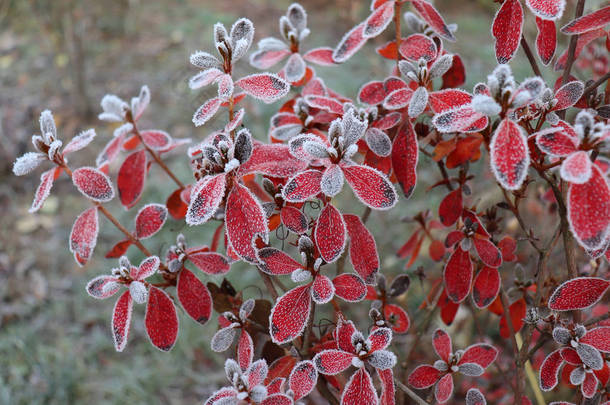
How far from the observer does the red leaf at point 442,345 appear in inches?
35.8

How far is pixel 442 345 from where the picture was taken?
915mm

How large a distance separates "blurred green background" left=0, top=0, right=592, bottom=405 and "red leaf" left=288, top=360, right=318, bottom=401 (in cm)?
37

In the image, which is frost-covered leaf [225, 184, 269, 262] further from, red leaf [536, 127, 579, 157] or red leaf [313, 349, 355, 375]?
red leaf [536, 127, 579, 157]

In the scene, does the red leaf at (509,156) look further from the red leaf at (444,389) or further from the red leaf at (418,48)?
the red leaf at (444,389)

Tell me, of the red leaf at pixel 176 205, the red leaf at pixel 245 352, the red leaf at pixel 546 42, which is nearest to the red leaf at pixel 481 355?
the red leaf at pixel 245 352

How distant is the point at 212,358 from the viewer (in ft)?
6.61

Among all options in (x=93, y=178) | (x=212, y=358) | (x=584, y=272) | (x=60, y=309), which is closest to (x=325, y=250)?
(x=93, y=178)

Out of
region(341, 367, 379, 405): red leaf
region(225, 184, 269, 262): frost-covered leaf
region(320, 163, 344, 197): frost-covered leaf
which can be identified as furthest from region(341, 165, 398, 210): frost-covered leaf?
region(341, 367, 379, 405): red leaf

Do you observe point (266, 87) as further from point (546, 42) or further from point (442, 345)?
point (442, 345)

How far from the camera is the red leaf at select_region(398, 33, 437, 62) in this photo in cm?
83

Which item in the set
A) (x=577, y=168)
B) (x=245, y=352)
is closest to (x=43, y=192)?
(x=245, y=352)

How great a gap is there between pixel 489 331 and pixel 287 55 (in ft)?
4.11

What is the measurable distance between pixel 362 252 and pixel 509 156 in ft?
0.90

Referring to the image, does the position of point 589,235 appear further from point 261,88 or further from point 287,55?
point 287,55
